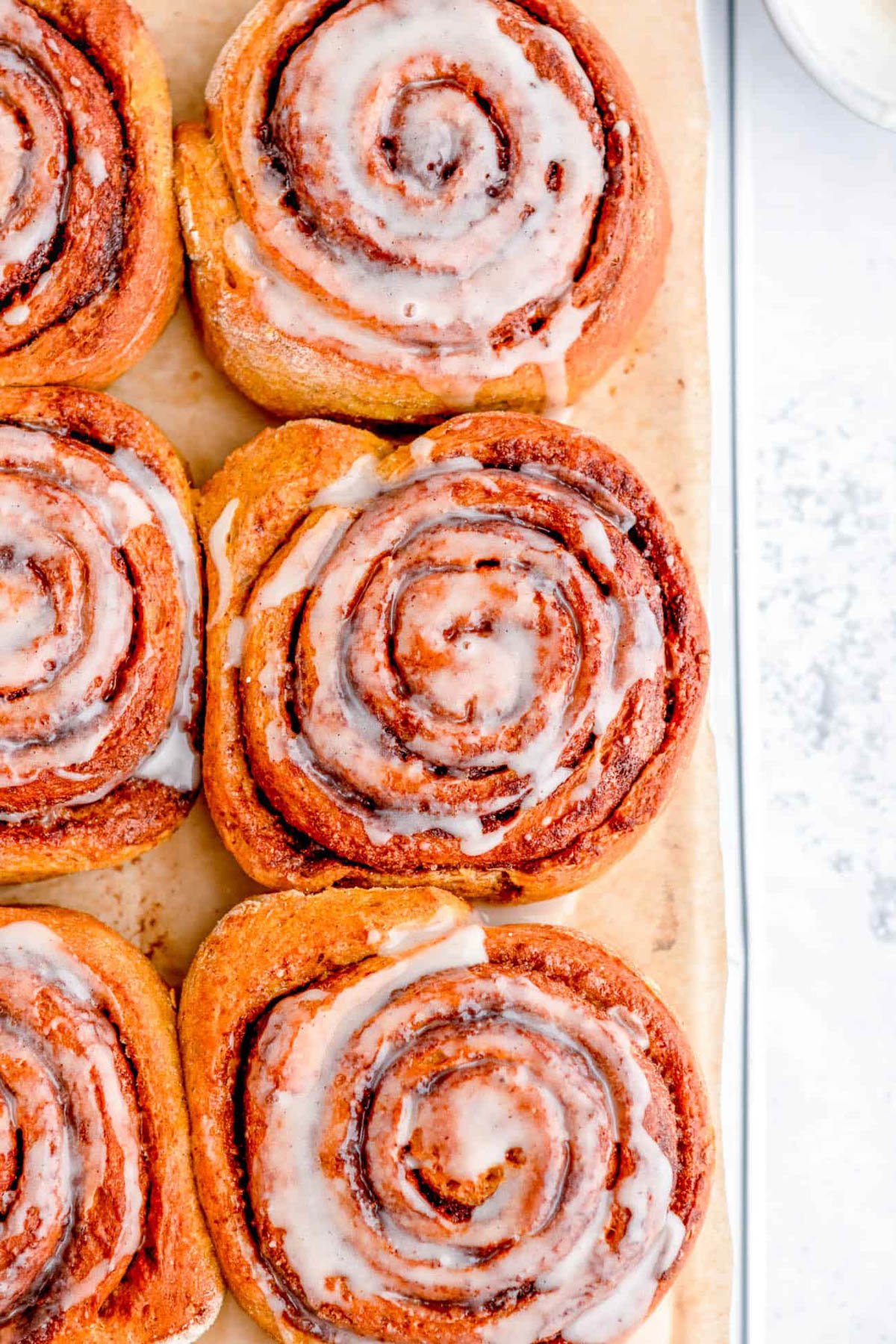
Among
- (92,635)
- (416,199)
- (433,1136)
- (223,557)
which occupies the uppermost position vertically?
(416,199)

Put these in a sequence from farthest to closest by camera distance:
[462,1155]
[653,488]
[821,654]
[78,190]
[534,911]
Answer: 1. [821,654]
2. [653,488]
3. [534,911]
4. [78,190]
5. [462,1155]

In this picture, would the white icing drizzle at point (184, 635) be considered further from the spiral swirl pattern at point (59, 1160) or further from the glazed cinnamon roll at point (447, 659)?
the spiral swirl pattern at point (59, 1160)

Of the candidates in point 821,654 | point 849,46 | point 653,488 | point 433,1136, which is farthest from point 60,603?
point 849,46

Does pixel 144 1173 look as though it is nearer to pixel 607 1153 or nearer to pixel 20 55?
pixel 607 1153

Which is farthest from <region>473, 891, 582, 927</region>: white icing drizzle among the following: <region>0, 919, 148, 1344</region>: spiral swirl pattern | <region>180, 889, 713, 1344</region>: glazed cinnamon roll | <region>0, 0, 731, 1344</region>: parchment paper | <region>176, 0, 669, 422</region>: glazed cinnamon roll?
<region>176, 0, 669, 422</region>: glazed cinnamon roll

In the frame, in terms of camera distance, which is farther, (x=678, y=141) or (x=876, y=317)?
(x=876, y=317)

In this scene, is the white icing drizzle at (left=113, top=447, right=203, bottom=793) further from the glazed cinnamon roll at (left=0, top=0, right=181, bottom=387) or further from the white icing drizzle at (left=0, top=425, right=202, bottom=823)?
the glazed cinnamon roll at (left=0, top=0, right=181, bottom=387)

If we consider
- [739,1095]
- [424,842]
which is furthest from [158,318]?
[739,1095]

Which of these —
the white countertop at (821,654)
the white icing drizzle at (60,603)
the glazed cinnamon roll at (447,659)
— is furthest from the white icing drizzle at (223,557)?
the white countertop at (821,654)

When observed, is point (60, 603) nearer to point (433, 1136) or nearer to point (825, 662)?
point (433, 1136)
